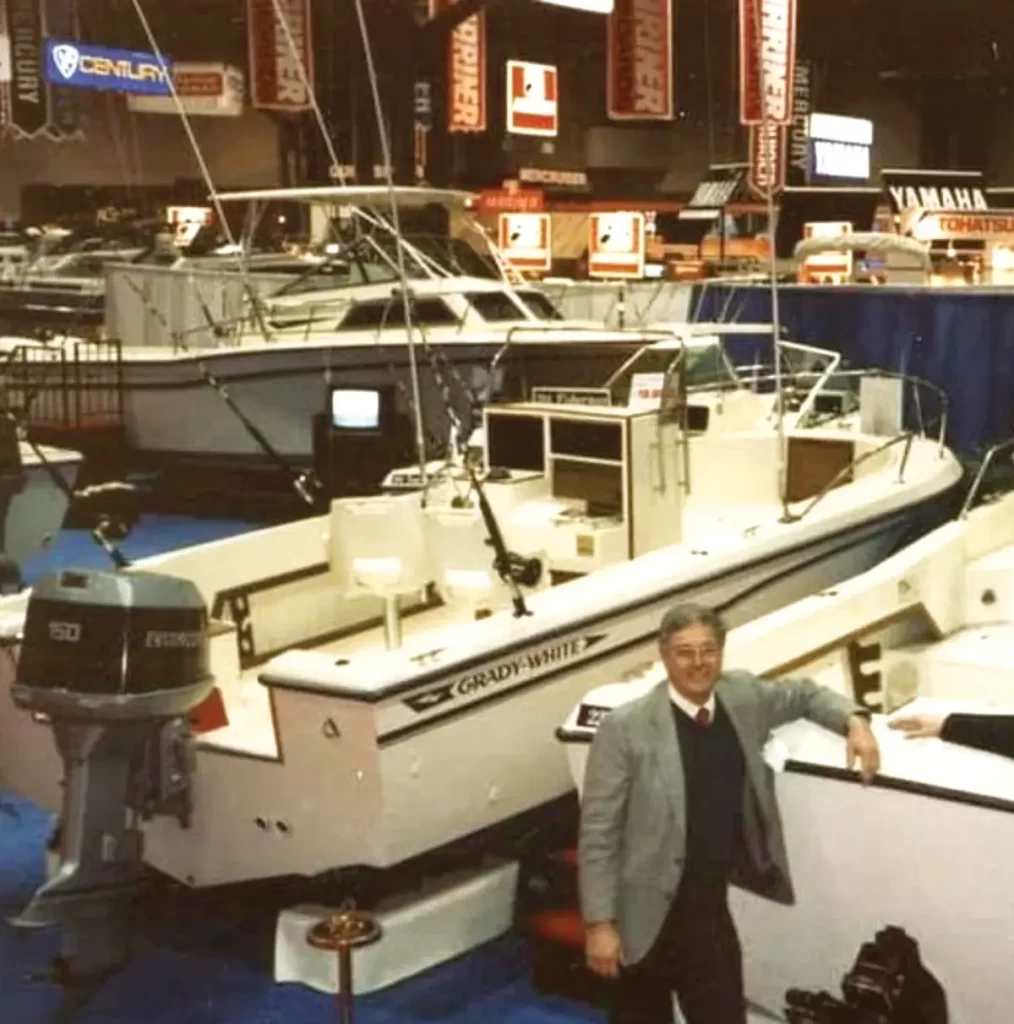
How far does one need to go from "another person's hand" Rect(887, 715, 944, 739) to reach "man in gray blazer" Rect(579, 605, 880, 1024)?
1.80ft

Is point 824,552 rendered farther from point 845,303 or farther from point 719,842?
point 845,303

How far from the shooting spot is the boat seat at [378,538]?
18.5ft

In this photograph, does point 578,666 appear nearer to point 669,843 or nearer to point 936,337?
point 669,843

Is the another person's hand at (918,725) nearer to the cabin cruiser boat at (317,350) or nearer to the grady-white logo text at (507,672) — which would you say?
the grady-white logo text at (507,672)

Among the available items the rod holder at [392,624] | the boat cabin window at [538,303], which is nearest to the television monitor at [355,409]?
the boat cabin window at [538,303]

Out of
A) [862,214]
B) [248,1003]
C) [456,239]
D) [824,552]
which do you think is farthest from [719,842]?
[862,214]

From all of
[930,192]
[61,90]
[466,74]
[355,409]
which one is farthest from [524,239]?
[355,409]

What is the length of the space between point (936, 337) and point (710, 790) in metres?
6.10

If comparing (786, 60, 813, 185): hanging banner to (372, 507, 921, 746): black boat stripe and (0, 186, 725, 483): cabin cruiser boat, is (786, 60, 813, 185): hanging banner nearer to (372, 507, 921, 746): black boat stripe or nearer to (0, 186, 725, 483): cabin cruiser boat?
(0, 186, 725, 483): cabin cruiser boat

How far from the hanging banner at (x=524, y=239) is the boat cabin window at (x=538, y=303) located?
231 inches

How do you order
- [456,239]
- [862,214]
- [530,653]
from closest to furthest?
[530,653] → [456,239] → [862,214]

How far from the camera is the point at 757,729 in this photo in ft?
11.4

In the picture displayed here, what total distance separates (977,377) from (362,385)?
12.3ft

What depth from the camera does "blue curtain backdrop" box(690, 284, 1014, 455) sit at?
8.57 metres
